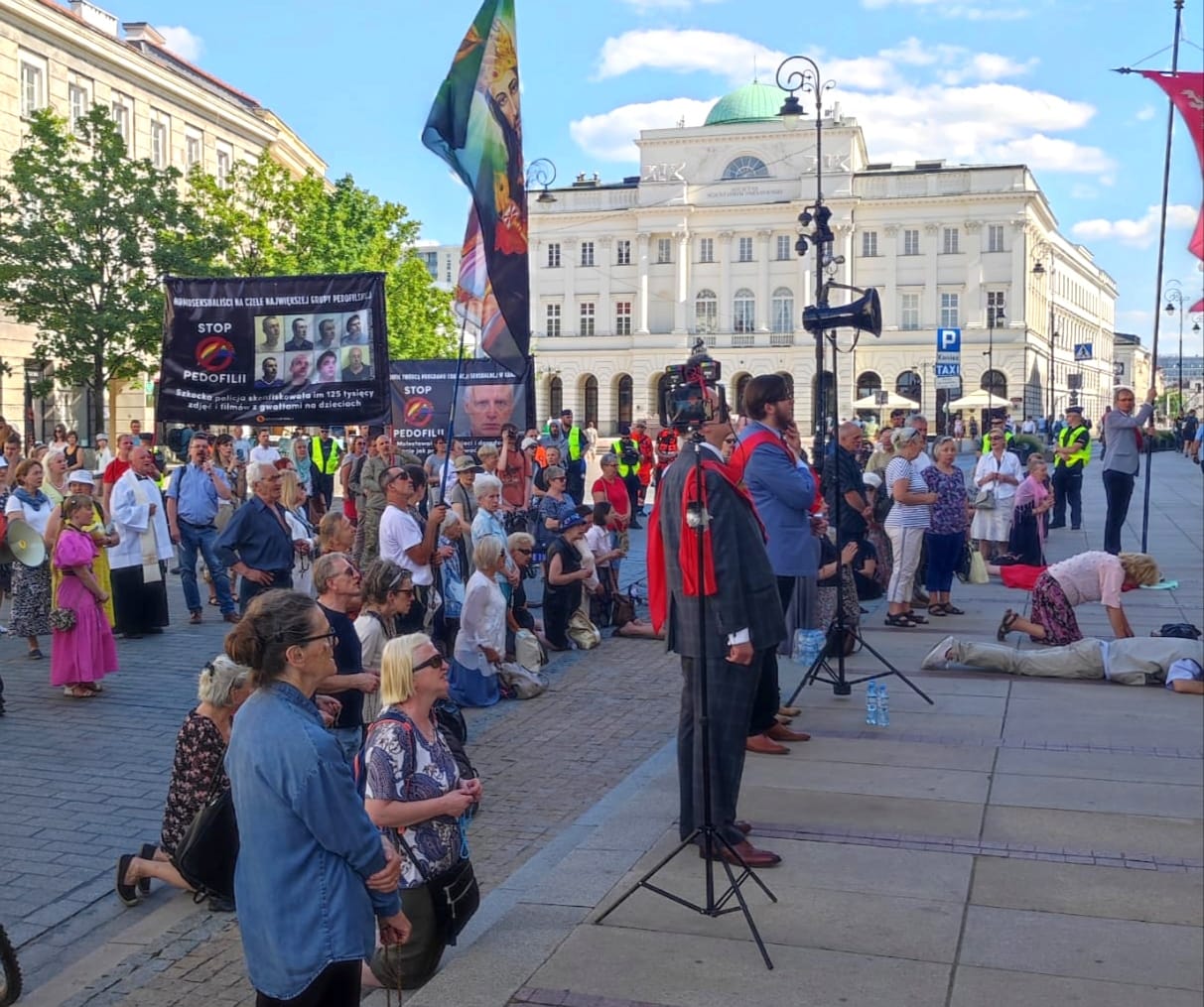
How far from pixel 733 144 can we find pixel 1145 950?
89.5m

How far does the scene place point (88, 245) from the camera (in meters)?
31.1

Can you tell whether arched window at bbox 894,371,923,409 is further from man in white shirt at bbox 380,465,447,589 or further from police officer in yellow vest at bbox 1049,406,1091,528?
man in white shirt at bbox 380,465,447,589

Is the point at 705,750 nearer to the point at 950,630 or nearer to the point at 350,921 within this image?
the point at 350,921

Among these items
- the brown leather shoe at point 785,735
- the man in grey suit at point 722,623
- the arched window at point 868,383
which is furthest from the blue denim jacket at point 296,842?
the arched window at point 868,383

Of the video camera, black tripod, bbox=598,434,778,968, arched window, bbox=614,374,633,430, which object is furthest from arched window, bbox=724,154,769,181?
black tripod, bbox=598,434,778,968

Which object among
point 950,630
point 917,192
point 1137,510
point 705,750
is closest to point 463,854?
point 705,750

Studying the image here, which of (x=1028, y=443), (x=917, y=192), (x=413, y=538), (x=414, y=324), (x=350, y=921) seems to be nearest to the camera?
(x=350, y=921)

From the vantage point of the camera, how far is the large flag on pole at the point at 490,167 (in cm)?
819

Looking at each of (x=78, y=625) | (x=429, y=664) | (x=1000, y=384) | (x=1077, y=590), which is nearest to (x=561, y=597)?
(x=78, y=625)

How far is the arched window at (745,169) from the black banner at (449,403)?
2885 inches

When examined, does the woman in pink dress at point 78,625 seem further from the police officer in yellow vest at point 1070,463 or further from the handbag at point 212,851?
the police officer in yellow vest at point 1070,463

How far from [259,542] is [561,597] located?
3296 mm

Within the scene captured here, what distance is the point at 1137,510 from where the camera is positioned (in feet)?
78.8

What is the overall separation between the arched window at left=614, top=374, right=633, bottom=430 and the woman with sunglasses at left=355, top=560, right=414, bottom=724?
88.0 m
